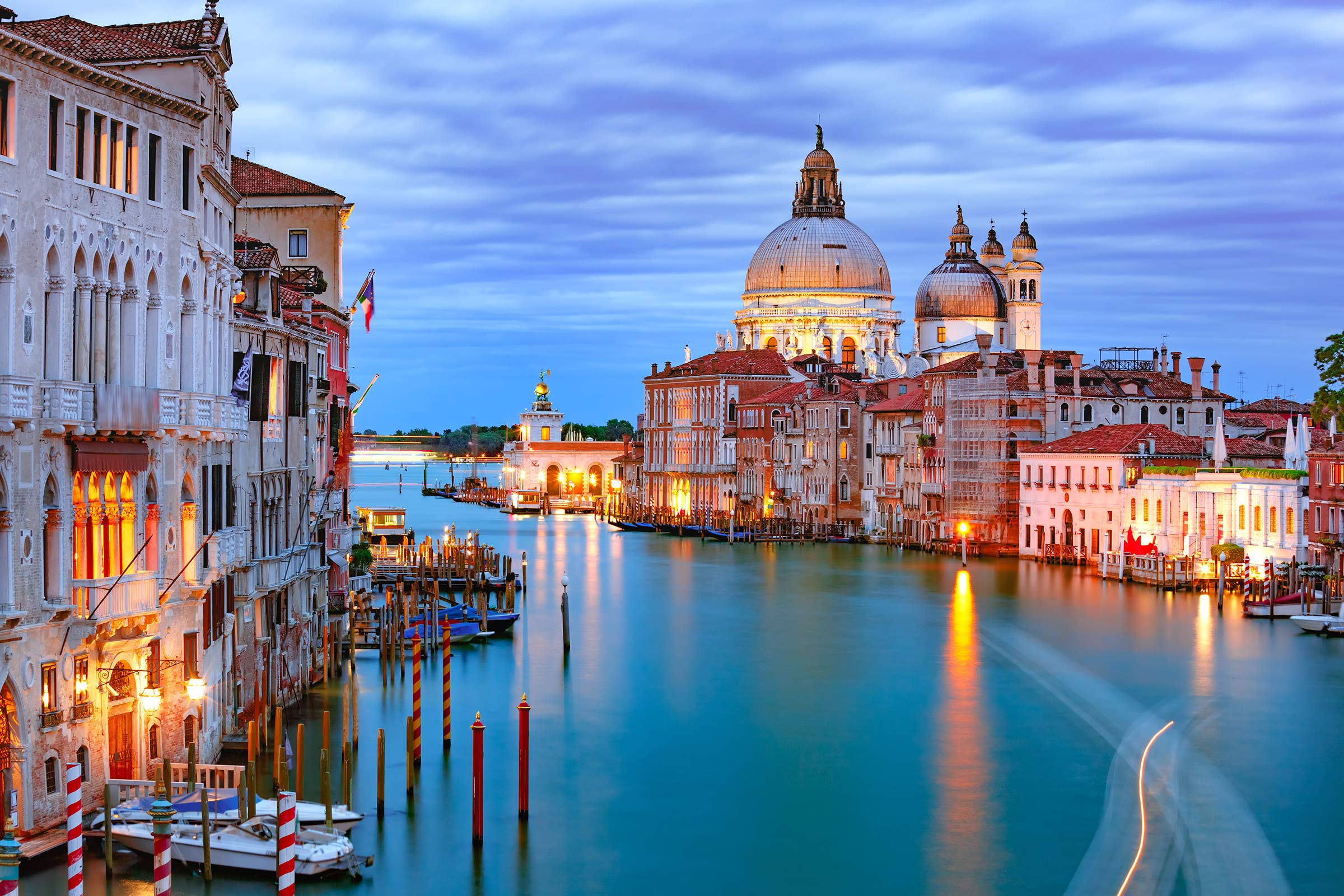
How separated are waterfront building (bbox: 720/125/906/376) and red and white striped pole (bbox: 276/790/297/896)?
72253 millimetres

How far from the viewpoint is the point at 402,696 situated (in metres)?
22.8

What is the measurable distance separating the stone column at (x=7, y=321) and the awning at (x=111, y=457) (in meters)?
0.99

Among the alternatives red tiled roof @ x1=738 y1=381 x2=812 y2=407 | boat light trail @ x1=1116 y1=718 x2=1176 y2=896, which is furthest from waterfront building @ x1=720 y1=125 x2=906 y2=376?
boat light trail @ x1=1116 y1=718 x2=1176 y2=896

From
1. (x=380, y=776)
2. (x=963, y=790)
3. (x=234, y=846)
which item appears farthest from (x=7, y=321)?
(x=963, y=790)

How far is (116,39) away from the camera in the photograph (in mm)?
14492

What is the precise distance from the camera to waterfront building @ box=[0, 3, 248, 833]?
39.9 ft

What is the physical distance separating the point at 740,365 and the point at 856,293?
1425 cm

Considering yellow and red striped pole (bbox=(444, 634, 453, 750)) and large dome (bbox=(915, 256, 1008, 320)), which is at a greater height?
large dome (bbox=(915, 256, 1008, 320))

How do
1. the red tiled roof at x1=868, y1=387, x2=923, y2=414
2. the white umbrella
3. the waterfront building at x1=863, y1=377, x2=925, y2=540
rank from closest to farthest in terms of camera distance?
the white umbrella, the waterfront building at x1=863, y1=377, x2=925, y2=540, the red tiled roof at x1=868, y1=387, x2=923, y2=414

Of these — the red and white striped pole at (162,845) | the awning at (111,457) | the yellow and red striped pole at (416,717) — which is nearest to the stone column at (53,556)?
the awning at (111,457)

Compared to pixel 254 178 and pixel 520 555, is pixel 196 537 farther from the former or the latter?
pixel 520 555

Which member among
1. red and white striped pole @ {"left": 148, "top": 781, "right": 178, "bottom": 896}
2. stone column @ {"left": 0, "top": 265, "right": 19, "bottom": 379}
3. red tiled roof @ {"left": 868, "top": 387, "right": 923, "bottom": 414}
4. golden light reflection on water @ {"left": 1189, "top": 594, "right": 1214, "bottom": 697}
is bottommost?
golden light reflection on water @ {"left": 1189, "top": 594, "right": 1214, "bottom": 697}

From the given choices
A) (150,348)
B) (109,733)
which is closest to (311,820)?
(109,733)

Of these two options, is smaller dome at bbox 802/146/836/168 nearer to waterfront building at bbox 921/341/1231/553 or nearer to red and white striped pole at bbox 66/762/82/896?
waterfront building at bbox 921/341/1231/553
